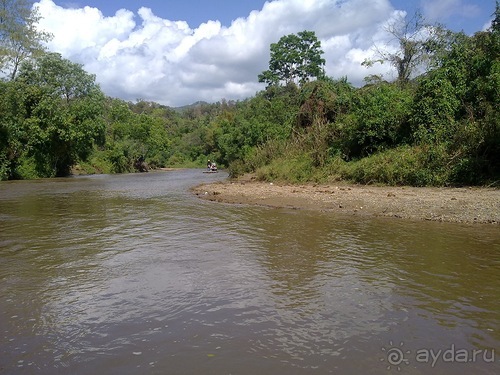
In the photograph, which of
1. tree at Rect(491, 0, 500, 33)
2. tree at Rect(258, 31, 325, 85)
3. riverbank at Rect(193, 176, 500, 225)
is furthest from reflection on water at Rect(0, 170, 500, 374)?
tree at Rect(258, 31, 325, 85)

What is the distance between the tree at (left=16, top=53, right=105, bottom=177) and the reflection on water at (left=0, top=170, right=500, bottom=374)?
2824cm

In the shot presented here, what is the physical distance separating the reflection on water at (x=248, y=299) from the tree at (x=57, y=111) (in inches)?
1112

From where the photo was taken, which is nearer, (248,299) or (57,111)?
(248,299)

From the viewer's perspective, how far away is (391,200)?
13.4 m

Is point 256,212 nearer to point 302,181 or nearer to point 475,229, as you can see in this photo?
point 475,229

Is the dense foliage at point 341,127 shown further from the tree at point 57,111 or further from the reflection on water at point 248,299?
the reflection on water at point 248,299

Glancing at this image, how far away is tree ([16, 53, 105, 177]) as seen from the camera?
34.7m

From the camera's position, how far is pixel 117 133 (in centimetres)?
5688

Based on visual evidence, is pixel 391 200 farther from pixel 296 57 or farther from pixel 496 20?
pixel 296 57

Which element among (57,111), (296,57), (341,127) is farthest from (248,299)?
(296,57)

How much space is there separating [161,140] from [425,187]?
5122 centimetres

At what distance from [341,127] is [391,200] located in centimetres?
1011

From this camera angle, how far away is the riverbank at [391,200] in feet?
36.4

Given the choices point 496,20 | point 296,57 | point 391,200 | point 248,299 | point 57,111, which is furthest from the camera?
point 296,57
